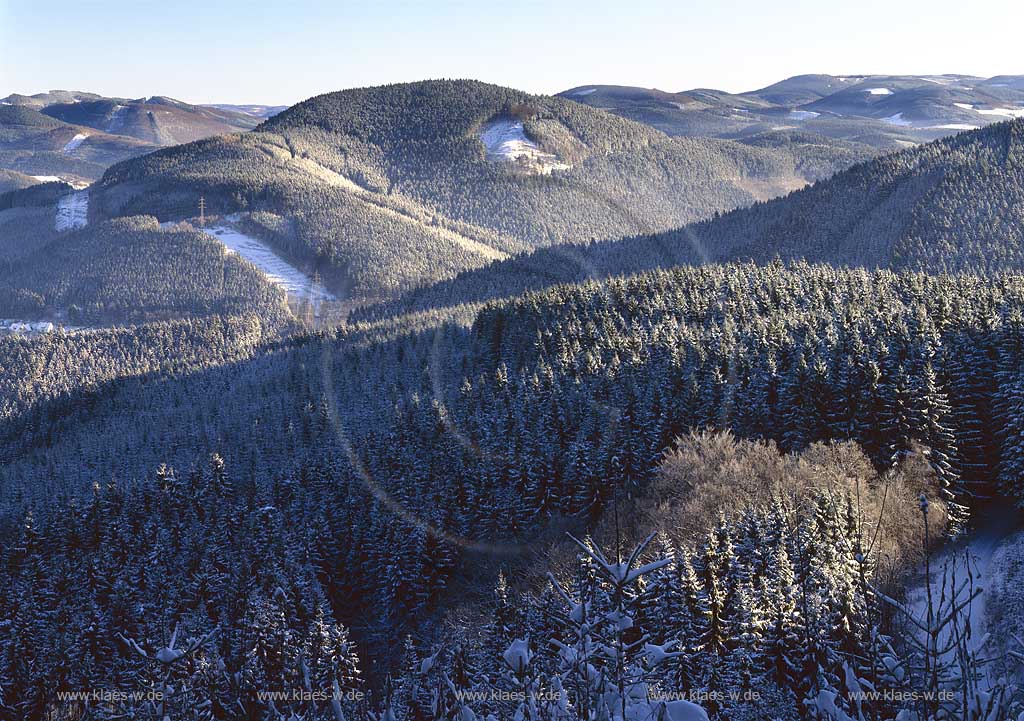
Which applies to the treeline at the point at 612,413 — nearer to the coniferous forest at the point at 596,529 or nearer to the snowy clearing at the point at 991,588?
the coniferous forest at the point at 596,529

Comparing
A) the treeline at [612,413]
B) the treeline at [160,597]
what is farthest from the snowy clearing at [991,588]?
the treeline at [160,597]

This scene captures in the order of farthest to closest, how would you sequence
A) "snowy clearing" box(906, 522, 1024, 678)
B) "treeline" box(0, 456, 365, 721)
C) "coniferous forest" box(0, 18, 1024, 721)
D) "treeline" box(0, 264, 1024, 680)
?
"treeline" box(0, 264, 1024, 680)
"treeline" box(0, 456, 365, 721)
"snowy clearing" box(906, 522, 1024, 678)
"coniferous forest" box(0, 18, 1024, 721)

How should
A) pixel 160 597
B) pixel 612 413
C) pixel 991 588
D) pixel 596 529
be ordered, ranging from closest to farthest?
pixel 991 588 < pixel 160 597 < pixel 596 529 < pixel 612 413

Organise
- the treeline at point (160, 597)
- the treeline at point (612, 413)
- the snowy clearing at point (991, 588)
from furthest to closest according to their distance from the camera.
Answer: the treeline at point (612, 413), the treeline at point (160, 597), the snowy clearing at point (991, 588)

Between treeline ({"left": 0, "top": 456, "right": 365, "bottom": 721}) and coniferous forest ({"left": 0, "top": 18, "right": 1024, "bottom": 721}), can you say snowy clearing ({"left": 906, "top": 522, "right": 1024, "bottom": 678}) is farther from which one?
treeline ({"left": 0, "top": 456, "right": 365, "bottom": 721})

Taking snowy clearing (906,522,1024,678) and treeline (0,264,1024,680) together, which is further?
treeline (0,264,1024,680)

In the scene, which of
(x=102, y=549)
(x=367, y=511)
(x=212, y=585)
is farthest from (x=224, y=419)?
(x=212, y=585)

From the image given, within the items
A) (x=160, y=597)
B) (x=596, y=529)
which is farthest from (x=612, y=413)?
(x=160, y=597)

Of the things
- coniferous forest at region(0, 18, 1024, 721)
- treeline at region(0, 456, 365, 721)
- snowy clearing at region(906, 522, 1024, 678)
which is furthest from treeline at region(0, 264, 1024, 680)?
treeline at region(0, 456, 365, 721)

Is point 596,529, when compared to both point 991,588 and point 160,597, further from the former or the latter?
point 160,597

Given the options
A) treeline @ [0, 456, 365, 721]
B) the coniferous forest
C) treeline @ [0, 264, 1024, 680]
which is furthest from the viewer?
treeline @ [0, 264, 1024, 680]

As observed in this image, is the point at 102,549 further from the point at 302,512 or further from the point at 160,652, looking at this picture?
the point at 160,652
